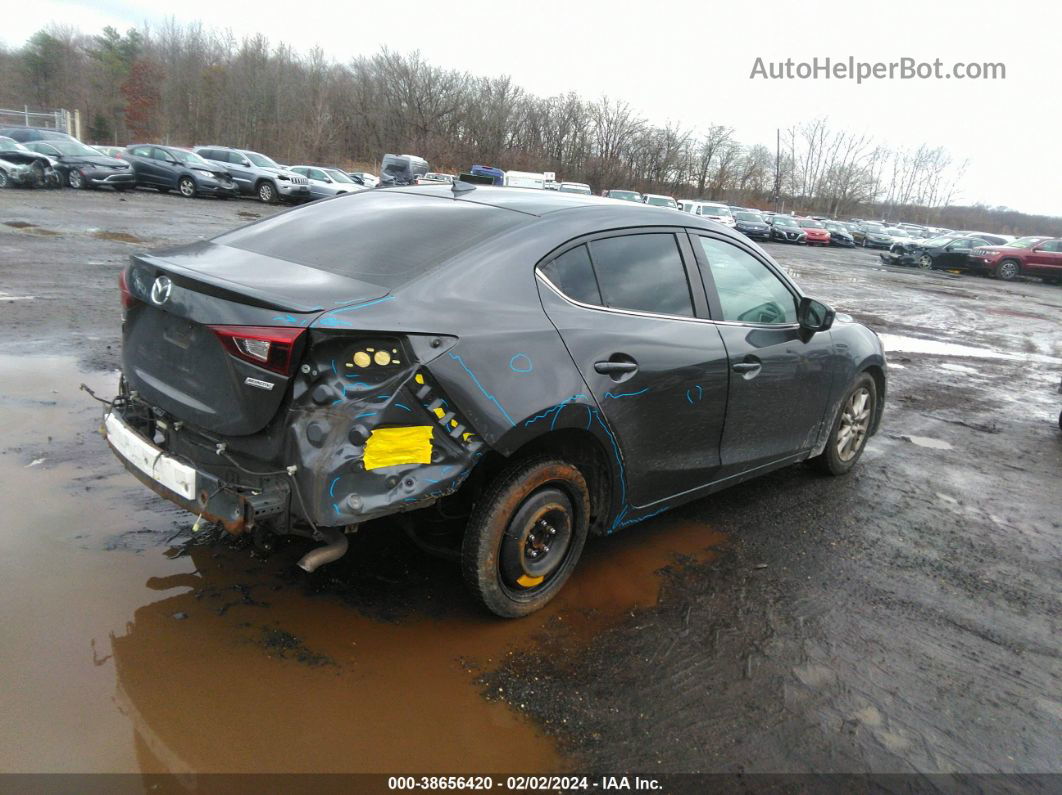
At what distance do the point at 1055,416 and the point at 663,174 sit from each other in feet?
209

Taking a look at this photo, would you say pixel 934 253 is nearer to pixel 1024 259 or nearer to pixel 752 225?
pixel 1024 259

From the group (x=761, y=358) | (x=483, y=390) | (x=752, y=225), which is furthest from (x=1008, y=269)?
(x=483, y=390)

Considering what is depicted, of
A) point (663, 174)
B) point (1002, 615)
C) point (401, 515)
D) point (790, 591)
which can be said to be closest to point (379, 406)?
point (401, 515)

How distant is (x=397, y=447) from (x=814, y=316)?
9.51 feet

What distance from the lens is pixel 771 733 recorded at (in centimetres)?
276

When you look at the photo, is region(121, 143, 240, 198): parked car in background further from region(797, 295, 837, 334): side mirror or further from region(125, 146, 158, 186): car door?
region(797, 295, 837, 334): side mirror

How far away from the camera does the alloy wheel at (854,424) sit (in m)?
5.20

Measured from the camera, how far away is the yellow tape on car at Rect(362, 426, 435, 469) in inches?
103

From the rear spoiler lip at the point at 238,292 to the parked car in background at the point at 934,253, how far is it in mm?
31959

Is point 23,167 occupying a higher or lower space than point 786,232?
lower

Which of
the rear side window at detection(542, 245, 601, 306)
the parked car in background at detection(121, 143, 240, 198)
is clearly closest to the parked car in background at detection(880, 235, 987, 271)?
the parked car in background at detection(121, 143, 240, 198)

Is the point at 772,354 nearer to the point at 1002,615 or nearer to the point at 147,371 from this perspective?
the point at 1002,615

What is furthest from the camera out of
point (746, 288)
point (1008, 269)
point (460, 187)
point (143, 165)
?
point (1008, 269)

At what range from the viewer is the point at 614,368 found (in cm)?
327
